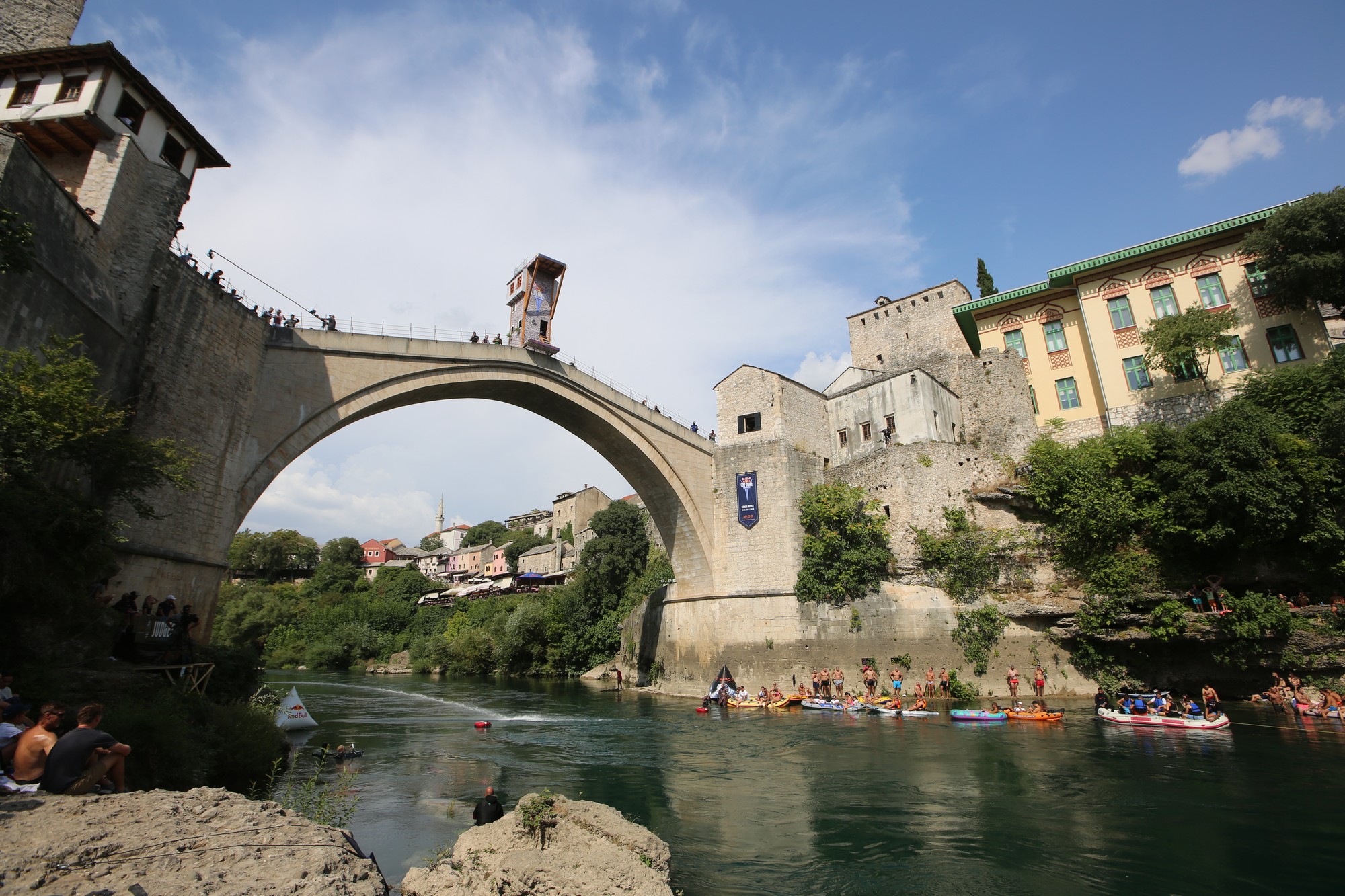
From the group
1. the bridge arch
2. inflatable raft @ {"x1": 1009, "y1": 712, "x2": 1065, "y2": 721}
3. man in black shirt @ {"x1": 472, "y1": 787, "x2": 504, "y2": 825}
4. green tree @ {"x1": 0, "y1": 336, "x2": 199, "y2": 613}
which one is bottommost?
man in black shirt @ {"x1": 472, "y1": 787, "x2": 504, "y2": 825}

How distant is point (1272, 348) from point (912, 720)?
14520 mm

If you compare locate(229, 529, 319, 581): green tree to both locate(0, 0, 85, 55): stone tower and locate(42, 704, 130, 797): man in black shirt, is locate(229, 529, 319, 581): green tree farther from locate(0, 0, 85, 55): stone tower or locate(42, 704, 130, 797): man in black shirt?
locate(42, 704, 130, 797): man in black shirt

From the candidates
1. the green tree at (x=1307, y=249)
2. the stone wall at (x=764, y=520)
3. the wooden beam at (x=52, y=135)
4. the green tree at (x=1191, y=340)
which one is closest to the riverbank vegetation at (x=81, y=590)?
the wooden beam at (x=52, y=135)

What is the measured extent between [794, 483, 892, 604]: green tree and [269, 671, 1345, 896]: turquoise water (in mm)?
4979

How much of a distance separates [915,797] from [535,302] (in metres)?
17.1

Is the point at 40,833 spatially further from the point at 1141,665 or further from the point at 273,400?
the point at 1141,665

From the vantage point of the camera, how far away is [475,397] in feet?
68.4

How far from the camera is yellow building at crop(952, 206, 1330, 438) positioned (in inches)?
742

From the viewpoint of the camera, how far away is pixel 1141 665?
58.5 ft

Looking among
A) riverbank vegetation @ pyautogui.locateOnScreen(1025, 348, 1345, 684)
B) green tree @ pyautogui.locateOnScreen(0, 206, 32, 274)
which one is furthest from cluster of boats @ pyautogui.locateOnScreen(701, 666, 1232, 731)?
green tree @ pyautogui.locateOnScreen(0, 206, 32, 274)

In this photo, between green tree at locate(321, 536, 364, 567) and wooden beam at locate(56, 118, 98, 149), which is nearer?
wooden beam at locate(56, 118, 98, 149)

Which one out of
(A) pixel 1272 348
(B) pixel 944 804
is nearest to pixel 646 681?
(B) pixel 944 804

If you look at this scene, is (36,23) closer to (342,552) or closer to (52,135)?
(52,135)

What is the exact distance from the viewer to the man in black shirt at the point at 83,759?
15.8 ft
